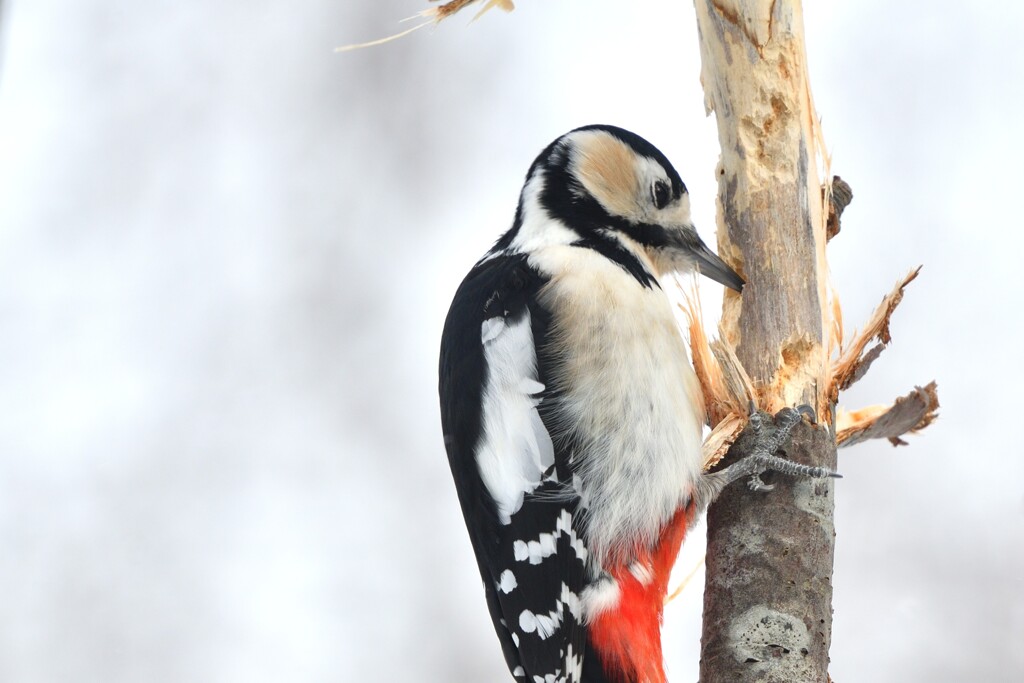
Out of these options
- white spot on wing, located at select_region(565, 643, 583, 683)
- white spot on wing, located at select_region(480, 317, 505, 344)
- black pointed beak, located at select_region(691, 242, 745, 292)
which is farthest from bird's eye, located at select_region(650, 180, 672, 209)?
white spot on wing, located at select_region(565, 643, 583, 683)

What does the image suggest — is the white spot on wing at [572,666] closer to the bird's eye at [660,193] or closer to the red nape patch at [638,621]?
the red nape patch at [638,621]

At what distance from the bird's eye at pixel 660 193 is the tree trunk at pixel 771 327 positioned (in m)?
0.19

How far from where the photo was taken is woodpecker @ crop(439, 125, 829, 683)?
6.11 ft

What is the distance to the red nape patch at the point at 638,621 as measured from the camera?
183 cm

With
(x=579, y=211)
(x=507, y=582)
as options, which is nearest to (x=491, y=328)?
(x=579, y=211)

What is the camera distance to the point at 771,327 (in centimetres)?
186

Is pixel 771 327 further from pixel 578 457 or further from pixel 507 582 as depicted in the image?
pixel 507 582

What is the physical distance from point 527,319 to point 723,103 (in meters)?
0.53

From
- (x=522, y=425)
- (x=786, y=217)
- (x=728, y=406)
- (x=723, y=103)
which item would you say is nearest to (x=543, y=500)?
(x=522, y=425)

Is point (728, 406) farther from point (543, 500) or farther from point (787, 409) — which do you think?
point (543, 500)

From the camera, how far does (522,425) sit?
1.94 meters

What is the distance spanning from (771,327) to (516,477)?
0.50 meters

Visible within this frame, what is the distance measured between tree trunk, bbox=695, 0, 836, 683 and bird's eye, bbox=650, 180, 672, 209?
19cm

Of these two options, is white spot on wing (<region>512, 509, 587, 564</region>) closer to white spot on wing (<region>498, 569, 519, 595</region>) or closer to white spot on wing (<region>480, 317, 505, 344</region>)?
white spot on wing (<region>498, 569, 519, 595</region>)
